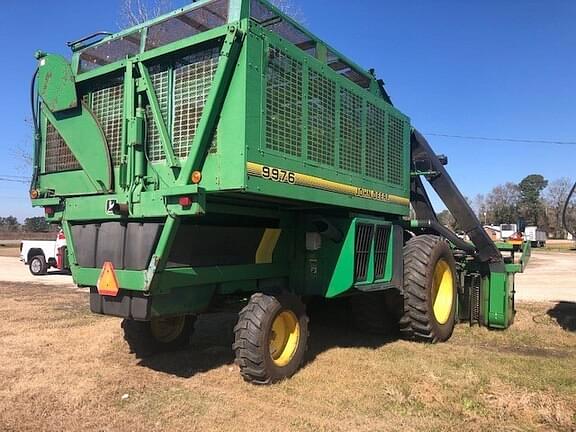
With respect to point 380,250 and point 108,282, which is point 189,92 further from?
point 380,250

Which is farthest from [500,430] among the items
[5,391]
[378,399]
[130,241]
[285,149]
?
[5,391]

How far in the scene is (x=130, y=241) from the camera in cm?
472

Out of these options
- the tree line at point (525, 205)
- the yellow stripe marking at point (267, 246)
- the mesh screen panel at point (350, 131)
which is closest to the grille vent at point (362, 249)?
the mesh screen panel at point (350, 131)

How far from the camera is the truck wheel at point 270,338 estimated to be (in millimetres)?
4961

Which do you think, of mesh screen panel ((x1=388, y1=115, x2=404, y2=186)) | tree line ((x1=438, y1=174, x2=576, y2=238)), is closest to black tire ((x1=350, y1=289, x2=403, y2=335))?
mesh screen panel ((x1=388, y1=115, x2=404, y2=186))

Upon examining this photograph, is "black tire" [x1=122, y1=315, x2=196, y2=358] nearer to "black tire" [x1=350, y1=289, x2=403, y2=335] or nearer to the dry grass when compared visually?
the dry grass

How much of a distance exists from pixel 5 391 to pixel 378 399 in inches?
135

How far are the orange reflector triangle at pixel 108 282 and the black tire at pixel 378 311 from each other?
3.65 meters

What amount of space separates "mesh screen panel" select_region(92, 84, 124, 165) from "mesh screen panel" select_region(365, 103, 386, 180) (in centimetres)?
280

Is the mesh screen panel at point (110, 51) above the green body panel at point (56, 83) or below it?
above

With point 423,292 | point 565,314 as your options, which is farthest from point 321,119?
point 565,314

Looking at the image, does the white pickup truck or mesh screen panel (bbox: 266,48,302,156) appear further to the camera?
the white pickup truck

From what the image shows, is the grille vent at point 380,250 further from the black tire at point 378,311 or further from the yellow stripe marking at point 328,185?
the black tire at point 378,311

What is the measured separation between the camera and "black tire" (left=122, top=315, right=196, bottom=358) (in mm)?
6082
